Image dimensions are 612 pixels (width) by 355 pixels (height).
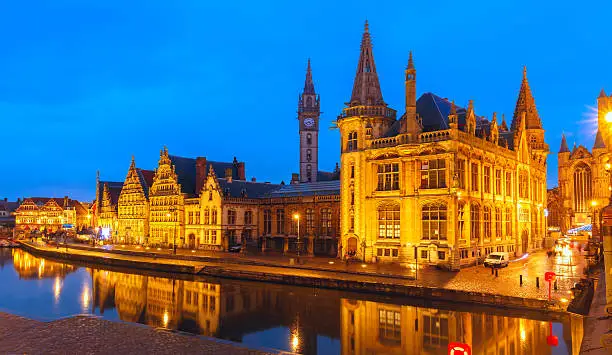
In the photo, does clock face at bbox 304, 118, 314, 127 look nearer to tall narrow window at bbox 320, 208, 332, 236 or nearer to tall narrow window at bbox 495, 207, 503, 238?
tall narrow window at bbox 320, 208, 332, 236

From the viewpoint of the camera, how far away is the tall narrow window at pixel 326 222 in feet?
203

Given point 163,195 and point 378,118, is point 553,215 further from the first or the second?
A: point 163,195

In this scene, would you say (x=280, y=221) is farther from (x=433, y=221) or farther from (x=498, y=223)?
(x=498, y=223)

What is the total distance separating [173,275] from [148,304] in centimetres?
1484

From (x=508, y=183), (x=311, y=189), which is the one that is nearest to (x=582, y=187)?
(x=508, y=183)

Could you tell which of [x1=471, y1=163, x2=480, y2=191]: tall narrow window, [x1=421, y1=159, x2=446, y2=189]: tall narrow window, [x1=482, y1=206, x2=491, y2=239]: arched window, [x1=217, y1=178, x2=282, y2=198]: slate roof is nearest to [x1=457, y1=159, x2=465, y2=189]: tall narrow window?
[x1=421, y1=159, x2=446, y2=189]: tall narrow window

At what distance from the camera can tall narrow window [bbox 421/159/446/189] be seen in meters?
45.1

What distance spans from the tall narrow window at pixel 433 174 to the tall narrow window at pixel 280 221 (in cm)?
2715

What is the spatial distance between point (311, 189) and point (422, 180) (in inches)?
976

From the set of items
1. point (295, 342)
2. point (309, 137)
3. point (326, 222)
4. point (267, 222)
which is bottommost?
point (295, 342)

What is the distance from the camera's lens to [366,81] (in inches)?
2122

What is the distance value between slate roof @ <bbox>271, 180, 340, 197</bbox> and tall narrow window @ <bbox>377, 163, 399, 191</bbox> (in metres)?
13.7

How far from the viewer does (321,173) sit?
114438 mm

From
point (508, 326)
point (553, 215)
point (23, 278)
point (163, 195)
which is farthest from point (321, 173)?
point (508, 326)
